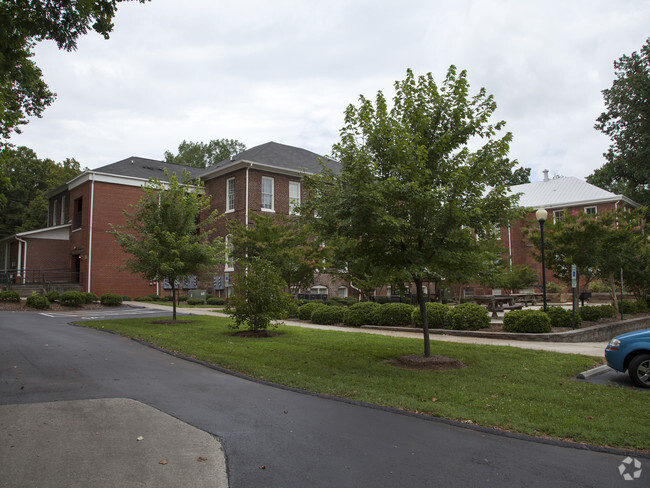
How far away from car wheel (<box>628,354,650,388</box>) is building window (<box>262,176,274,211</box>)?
24.6m

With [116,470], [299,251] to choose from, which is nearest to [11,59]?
[116,470]

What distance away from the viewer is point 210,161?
205 ft

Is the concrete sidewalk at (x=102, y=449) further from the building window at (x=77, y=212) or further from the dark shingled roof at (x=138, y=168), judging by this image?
the building window at (x=77, y=212)

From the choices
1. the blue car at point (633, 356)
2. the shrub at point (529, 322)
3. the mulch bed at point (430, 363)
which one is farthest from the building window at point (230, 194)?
the blue car at point (633, 356)

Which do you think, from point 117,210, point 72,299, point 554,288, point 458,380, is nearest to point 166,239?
point 72,299

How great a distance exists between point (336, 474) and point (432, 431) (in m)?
1.76

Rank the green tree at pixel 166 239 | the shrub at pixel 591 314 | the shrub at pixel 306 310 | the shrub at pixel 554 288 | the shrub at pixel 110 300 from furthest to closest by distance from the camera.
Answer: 1. the shrub at pixel 554 288
2. the shrub at pixel 110 300
3. the shrub at pixel 306 310
4. the shrub at pixel 591 314
5. the green tree at pixel 166 239

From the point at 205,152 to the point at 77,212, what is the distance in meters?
31.4

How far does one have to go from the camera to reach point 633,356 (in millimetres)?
8148

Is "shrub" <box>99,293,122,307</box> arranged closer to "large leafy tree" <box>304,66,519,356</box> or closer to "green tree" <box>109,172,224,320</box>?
Result: "green tree" <box>109,172,224,320</box>

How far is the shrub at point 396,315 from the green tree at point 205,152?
49.4 metres

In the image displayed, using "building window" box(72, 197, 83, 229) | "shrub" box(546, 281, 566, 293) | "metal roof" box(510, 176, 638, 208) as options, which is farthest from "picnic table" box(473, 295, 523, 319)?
Result: "building window" box(72, 197, 83, 229)

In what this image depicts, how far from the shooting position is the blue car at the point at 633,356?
26.0 ft

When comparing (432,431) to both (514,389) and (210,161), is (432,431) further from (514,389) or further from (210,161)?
(210,161)
